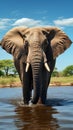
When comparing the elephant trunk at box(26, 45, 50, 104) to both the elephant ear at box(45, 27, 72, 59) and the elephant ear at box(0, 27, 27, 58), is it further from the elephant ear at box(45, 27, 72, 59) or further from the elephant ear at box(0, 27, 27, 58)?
the elephant ear at box(45, 27, 72, 59)

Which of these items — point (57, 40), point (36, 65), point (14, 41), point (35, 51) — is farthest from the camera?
point (57, 40)

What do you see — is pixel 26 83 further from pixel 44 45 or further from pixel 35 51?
pixel 35 51

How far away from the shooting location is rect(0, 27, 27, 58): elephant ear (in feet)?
51.1

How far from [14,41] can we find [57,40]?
1846 millimetres

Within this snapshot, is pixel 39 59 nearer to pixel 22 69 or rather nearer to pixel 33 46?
pixel 33 46

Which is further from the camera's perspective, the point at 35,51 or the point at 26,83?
the point at 26,83

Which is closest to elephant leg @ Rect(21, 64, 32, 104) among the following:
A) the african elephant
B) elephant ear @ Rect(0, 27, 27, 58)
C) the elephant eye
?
the african elephant

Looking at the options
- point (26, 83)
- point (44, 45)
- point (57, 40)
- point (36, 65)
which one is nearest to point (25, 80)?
point (26, 83)

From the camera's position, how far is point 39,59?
13797 millimetres

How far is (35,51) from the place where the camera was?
45.8 ft

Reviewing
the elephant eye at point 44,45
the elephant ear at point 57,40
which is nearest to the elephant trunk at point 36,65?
the elephant eye at point 44,45

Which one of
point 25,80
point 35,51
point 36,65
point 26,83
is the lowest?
point 26,83

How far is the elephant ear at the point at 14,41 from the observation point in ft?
51.1

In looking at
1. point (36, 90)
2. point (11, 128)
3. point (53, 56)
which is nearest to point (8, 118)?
point (11, 128)
